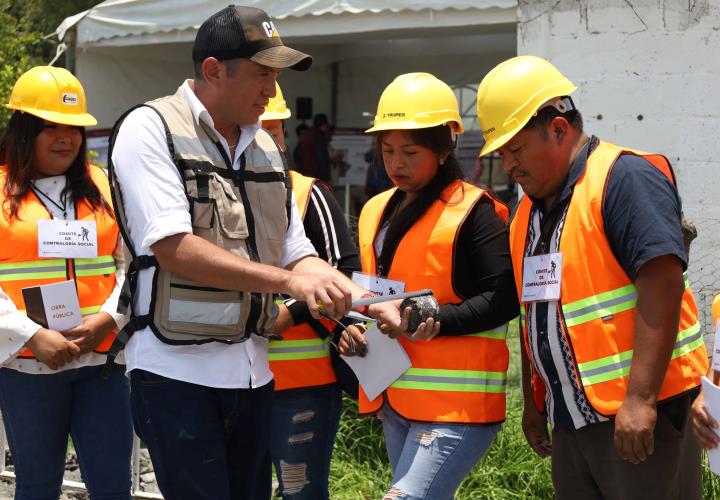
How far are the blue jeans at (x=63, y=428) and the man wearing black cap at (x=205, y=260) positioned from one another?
110 cm

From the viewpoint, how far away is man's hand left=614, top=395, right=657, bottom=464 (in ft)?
8.95

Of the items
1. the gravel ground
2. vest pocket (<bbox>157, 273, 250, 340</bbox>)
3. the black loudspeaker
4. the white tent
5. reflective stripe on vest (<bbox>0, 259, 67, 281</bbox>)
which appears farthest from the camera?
the black loudspeaker

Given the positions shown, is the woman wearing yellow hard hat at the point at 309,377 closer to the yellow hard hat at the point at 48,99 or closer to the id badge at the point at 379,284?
the id badge at the point at 379,284

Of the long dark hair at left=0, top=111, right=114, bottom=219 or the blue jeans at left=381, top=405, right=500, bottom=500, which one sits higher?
the long dark hair at left=0, top=111, right=114, bottom=219

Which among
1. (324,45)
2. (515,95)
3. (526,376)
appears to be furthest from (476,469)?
(324,45)

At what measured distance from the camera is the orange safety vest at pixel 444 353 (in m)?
3.33

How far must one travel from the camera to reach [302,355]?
378cm

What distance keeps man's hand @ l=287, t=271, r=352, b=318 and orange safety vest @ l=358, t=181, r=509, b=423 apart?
0.69 m

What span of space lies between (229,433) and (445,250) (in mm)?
917

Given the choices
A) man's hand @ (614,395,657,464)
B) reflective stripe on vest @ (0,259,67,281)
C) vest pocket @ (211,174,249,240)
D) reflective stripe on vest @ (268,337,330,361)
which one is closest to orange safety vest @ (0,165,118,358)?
reflective stripe on vest @ (0,259,67,281)

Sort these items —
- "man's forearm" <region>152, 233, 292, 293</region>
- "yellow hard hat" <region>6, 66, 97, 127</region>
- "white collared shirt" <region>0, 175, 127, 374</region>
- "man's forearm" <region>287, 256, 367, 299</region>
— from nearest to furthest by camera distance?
"man's forearm" <region>152, 233, 292, 293</region>, "man's forearm" <region>287, 256, 367, 299</region>, "white collared shirt" <region>0, 175, 127, 374</region>, "yellow hard hat" <region>6, 66, 97, 127</region>

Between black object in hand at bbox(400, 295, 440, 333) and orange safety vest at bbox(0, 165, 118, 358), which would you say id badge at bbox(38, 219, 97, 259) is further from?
black object in hand at bbox(400, 295, 440, 333)

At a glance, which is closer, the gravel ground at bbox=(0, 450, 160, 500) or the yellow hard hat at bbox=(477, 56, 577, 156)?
the yellow hard hat at bbox=(477, 56, 577, 156)

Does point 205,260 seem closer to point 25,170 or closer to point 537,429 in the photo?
point 537,429
